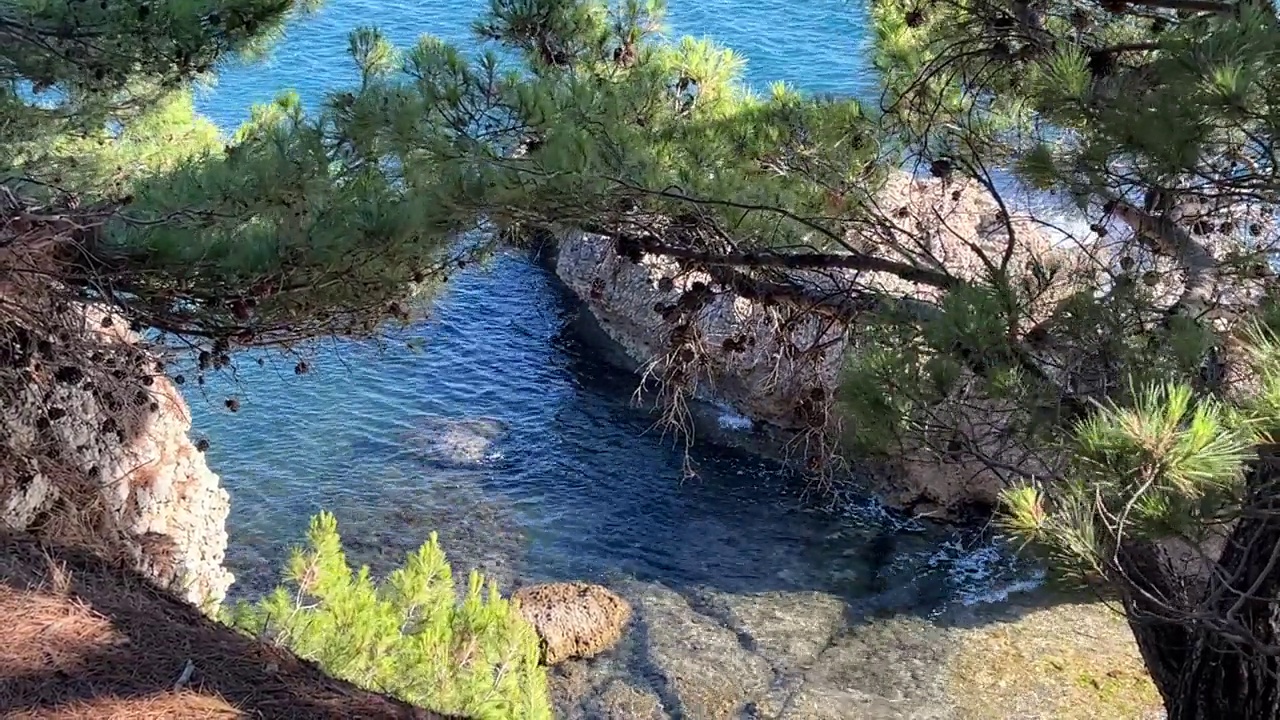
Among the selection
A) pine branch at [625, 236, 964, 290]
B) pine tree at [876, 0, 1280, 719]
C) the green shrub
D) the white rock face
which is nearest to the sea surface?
the white rock face

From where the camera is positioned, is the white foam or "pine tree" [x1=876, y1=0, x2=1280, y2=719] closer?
"pine tree" [x1=876, y1=0, x2=1280, y2=719]

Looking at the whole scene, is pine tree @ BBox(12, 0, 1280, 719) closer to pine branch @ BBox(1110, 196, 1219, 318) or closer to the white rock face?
pine branch @ BBox(1110, 196, 1219, 318)

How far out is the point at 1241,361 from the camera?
282 centimetres

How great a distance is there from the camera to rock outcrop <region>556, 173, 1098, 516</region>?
3814mm

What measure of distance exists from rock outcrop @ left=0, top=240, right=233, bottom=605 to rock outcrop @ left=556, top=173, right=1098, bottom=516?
2.06 meters

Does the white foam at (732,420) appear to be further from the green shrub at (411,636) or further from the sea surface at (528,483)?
the green shrub at (411,636)

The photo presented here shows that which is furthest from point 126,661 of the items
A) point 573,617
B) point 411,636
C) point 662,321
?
point 662,321

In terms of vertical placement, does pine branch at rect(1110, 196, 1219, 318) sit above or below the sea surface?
above

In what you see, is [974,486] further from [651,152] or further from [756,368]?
[651,152]

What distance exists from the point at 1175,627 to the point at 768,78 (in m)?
13.5

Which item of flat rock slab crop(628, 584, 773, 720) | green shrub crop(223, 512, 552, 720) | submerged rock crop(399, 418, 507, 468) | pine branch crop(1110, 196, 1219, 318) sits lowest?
submerged rock crop(399, 418, 507, 468)

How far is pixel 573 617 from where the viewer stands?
830 centimetres

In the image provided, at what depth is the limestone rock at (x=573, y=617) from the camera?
319 inches

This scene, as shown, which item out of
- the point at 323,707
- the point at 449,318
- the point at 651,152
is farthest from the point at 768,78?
the point at 323,707
